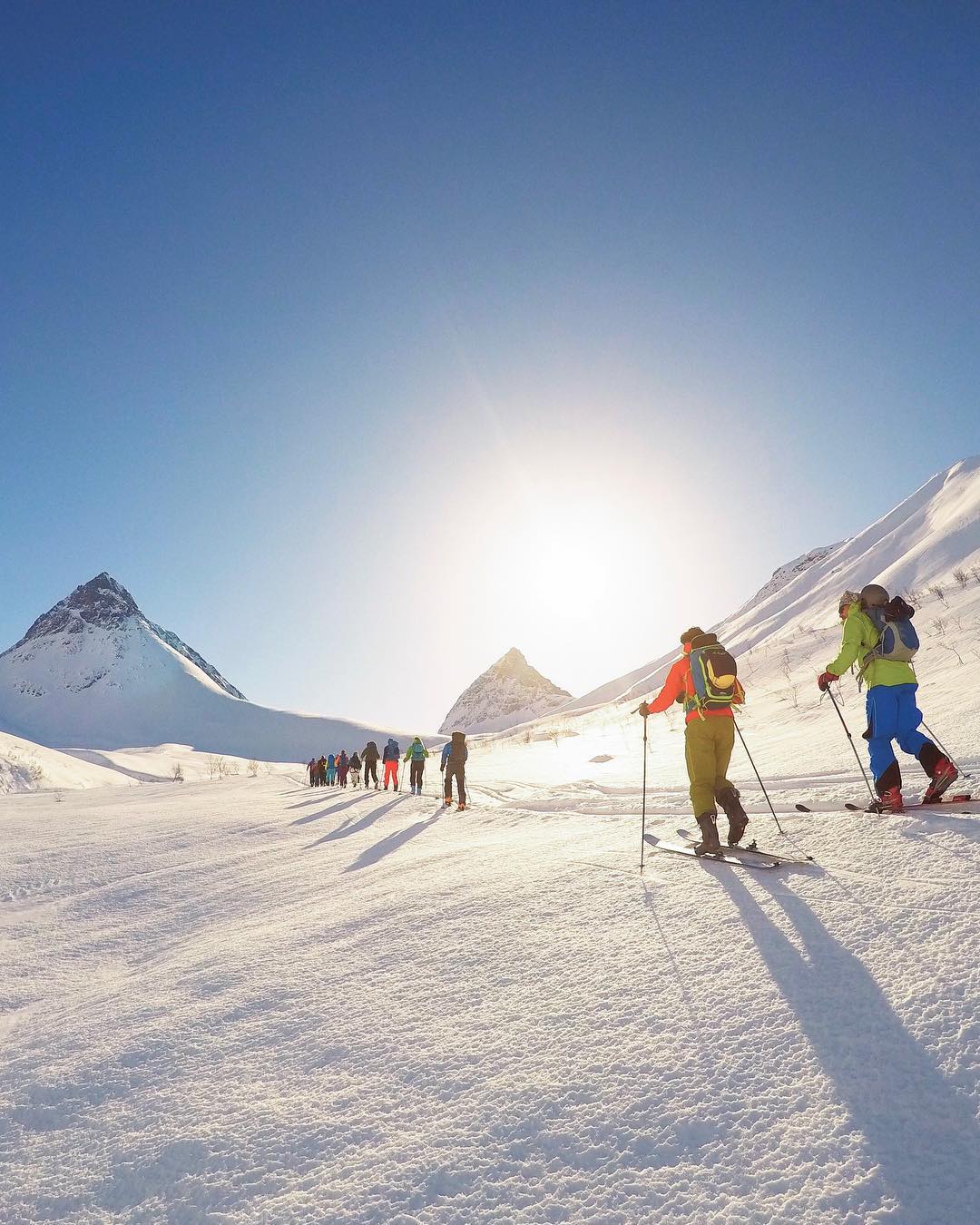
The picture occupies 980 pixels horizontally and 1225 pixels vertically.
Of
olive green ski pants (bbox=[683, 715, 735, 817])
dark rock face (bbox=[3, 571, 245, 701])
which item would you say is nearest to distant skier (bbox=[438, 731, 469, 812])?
olive green ski pants (bbox=[683, 715, 735, 817])

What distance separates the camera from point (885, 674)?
475cm

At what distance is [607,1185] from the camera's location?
140 cm

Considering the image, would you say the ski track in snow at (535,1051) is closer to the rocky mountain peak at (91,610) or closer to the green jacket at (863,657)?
the green jacket at (863,657)

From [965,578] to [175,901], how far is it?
18435mm

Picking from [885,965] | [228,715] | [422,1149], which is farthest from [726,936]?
[228,715]

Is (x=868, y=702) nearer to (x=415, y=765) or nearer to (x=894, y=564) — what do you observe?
(x=415, y=765)

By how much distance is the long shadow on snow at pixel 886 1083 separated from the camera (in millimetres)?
1313

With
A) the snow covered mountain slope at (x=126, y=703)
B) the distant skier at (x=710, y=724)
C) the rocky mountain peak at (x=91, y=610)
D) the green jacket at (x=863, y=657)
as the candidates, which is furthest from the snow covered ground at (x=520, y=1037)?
the rocky mountain peak at (x=91, y=610)

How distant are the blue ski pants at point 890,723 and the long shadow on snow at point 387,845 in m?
4.33

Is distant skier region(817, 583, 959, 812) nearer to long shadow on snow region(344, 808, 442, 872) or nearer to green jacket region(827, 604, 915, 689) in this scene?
green jacket region(827, 604, 915, 689)

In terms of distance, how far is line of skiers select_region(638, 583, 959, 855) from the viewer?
4.25 metres

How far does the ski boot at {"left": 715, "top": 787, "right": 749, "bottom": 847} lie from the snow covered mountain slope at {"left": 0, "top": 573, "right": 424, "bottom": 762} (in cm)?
8504

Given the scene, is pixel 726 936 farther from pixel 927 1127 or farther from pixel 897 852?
pixel 897 852

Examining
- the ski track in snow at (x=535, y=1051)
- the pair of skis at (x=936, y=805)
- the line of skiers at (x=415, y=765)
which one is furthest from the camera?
the line of skiers at (x=415, y=765)
